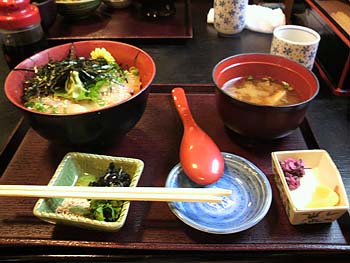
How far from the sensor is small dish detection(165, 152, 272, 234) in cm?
74

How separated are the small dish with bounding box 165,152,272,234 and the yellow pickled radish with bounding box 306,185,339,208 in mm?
98

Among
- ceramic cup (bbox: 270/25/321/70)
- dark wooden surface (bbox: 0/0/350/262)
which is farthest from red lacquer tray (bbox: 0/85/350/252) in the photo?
ceramic cup (bbox: 270/25/321/70)

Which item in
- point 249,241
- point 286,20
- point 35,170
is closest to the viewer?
point 249,241

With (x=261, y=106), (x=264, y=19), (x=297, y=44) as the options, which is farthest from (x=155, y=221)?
(x=264, y=19)

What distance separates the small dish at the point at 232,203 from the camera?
2.43ft

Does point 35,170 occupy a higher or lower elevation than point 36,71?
lower

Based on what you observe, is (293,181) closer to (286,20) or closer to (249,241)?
(249,241)

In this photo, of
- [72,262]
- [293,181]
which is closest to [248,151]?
[293,181]

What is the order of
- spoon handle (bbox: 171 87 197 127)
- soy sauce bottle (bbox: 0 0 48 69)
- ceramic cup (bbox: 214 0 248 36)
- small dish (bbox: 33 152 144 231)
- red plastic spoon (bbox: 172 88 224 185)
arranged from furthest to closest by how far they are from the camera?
ceramic cup (bbox: 214 0 248 36) → soy sauce bottle (bbox: 0 0 48 69) → spoon handle (bbox: 171 87 197 127) → red plastic spoon (bbox: 172 88 224 185) → small dish (bbox: 33 152 144 231)

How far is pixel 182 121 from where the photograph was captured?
3.34 ft

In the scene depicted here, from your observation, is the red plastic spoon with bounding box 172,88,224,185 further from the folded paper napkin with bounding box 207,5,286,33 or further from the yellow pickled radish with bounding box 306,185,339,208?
the folded paper napkin with bounding box 207,5,286,33

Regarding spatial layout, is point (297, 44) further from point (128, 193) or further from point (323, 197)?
point (128, 193)

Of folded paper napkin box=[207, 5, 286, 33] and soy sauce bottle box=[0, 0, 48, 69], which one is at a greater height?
soy sauce bottle box=[0, 0, 48, 69]

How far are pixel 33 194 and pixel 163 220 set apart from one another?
272 mm
